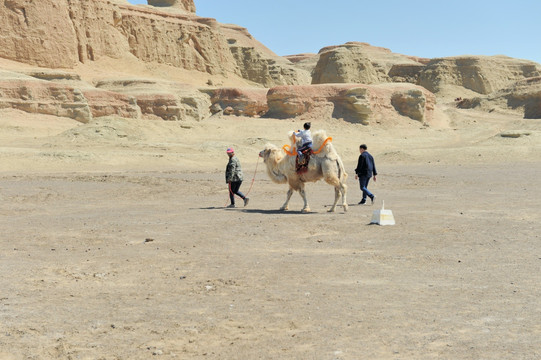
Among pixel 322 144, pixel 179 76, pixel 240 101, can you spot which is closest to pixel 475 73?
pixel 179 76

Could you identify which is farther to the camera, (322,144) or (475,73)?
(475,73)

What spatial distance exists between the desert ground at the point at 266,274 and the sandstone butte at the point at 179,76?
89.7 ft

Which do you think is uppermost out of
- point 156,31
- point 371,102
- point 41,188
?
point 156,31

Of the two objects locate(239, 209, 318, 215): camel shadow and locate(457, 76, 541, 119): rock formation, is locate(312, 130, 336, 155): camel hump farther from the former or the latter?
locate(457, 76, 541, 119): rock formation

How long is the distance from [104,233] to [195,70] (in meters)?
69.3

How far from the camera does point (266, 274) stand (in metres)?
7.85

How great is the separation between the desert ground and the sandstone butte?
89.7 ft

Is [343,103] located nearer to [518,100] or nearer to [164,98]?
[164,98]

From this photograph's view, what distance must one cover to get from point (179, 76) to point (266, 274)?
68095 mm

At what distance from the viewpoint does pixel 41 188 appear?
64.4 ft

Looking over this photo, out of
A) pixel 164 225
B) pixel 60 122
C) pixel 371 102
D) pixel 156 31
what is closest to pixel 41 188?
pixel 164 225

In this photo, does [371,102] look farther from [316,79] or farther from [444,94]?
[444,94]

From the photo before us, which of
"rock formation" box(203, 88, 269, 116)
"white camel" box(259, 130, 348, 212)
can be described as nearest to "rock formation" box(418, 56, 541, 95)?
"rock formation" box(203, 88, 269, 116)

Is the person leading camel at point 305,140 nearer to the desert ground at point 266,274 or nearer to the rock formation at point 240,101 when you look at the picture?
the desert ground at point 266,274
